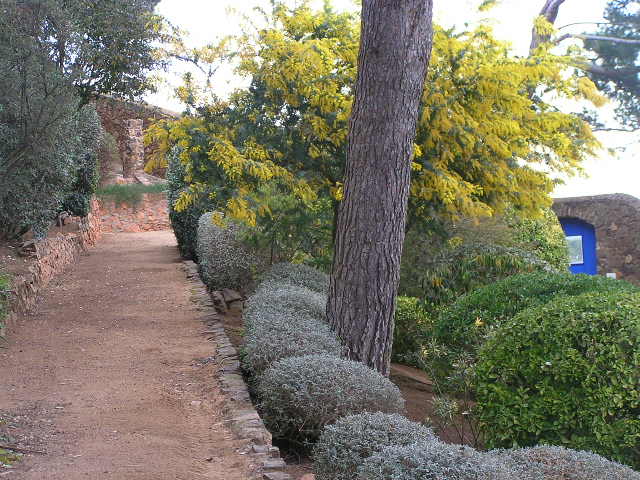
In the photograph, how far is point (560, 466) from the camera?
11.2 feet

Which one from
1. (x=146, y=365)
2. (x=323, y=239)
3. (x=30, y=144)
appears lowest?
(x=146, y=365)

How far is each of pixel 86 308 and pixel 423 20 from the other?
6.21 meters

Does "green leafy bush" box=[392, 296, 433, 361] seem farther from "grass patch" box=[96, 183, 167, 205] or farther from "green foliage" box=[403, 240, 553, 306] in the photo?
"grass patch" box=[96, 183, 167, 205]

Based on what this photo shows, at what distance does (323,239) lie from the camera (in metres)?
9.51

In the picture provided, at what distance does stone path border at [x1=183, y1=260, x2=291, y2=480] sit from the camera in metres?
4.25

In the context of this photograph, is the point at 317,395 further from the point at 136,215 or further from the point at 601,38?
the point at 136,215

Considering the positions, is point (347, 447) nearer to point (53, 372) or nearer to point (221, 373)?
point (221, 373)

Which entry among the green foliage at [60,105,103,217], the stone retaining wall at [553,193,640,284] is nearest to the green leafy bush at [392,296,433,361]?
the stone retaining wall at [553,193,640,284]

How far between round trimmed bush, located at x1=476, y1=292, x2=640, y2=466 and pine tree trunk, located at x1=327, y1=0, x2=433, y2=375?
4.30ft

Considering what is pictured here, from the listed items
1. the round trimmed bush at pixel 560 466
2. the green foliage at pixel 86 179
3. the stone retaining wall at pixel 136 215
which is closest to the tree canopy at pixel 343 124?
the round trimmed bush at pixel 560 466

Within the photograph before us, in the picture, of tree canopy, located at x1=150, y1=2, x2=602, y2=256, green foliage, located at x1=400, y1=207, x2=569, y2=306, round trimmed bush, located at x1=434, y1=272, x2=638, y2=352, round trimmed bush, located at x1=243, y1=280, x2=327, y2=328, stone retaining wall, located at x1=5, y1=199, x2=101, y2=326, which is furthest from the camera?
stone retaining wall, located at x1=5, y1=199, x2=101, y2=326

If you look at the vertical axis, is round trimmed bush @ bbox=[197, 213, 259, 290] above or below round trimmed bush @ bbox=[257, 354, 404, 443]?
above

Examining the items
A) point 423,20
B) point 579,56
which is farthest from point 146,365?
point 579,56

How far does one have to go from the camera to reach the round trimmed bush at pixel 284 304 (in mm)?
6539
